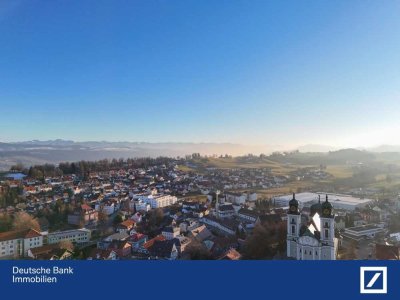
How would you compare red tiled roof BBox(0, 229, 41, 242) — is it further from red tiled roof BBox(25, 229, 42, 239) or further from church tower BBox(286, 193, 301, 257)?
church tower BBox(286, 193, 301, 257)

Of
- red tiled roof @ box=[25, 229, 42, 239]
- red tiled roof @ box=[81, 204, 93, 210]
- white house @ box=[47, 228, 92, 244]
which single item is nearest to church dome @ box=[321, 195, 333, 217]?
white house @ box=[47, 228, 92, 244]

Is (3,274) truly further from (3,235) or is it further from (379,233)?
(379,233)

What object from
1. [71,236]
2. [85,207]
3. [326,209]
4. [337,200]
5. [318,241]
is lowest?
[71,236]

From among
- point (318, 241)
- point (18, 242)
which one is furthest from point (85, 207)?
point (318, 241)

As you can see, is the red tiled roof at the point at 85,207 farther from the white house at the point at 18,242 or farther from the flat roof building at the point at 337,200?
the flat roof building at the point at 337,200

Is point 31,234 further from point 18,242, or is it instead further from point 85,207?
point 85,207

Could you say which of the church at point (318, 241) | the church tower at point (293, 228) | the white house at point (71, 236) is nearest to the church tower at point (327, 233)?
the church at point (318, 241)
